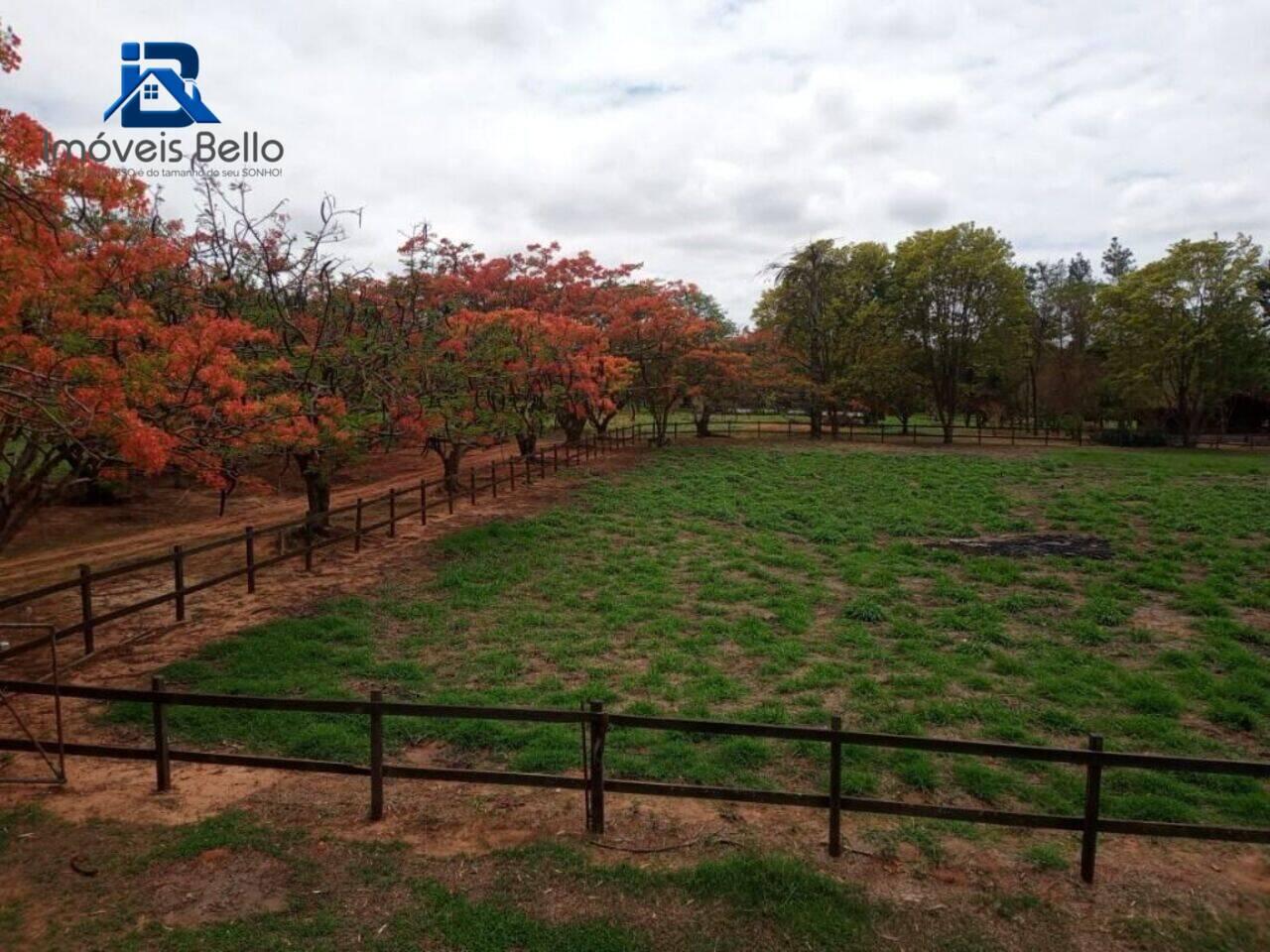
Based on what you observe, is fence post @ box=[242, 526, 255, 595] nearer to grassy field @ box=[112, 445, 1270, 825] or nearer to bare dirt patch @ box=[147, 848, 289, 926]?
grassy field @ box=[112, 445, 1270, 825]

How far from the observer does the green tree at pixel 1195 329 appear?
34031 mm

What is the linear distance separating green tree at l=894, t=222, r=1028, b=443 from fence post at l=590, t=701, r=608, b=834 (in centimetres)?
3571

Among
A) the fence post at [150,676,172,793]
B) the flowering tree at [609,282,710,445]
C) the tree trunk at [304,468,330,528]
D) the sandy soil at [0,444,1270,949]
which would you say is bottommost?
the sandy soil at [0,444,1270,949]

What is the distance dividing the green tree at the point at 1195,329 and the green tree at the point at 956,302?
5242 millimetres

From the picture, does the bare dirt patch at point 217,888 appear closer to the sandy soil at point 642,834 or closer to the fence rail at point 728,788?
the sandy soil at point 642,834

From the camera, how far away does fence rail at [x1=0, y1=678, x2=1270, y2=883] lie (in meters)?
4.73

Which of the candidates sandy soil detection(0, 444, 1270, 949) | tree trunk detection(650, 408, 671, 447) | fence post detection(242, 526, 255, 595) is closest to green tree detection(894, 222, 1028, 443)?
tree trunk detection(650, 408, 671, 447)

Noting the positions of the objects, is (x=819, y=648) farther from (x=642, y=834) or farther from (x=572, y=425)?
(x=572, y=425)

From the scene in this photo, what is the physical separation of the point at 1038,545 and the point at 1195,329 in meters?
27.9

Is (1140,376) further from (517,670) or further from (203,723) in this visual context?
(203,723)

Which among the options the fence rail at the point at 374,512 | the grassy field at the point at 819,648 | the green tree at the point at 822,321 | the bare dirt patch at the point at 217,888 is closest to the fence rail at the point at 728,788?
the bare dirt patch at the point at 217,888

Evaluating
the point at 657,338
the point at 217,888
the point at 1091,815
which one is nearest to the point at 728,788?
the point at 1091,815

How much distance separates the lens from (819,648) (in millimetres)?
9312

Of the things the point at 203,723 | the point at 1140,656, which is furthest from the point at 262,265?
the point at 1140,656
